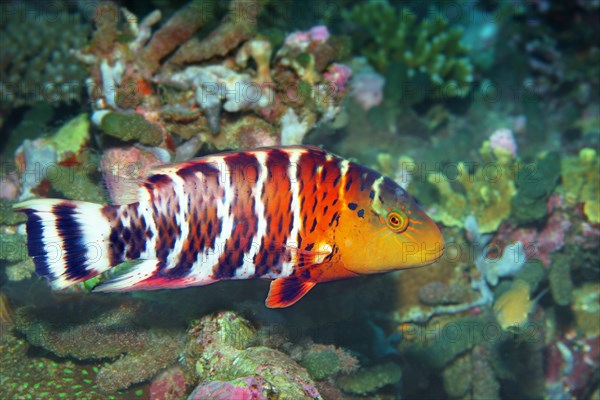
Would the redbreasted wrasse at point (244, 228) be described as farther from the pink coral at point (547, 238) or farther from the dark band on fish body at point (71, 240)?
the pink coral at point (547, 238)

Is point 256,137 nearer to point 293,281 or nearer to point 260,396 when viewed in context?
point 293,281

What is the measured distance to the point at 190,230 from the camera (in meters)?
2.80

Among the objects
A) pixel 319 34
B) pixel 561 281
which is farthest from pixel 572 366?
pixel 319 34

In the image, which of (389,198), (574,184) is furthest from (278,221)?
(574,184)

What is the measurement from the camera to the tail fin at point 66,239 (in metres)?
2.62

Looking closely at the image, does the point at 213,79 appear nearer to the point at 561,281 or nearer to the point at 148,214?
the point at 148,214

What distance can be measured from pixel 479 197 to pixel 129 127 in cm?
430

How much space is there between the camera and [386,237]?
2977 mm

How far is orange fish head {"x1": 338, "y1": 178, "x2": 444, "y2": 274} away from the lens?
9.71ft

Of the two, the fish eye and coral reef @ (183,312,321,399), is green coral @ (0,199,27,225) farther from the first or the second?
the fish eye

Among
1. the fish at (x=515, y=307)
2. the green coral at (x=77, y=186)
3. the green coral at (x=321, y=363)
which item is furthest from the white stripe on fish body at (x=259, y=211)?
the fish at (x=515, y=307)

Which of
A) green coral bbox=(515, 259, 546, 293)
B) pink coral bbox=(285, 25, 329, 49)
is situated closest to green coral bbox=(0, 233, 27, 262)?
pink coral bbox=(285, 25, 329, 49)

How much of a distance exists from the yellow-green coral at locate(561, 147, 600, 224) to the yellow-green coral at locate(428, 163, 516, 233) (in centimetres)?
72

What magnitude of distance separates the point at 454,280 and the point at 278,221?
10.6ft
